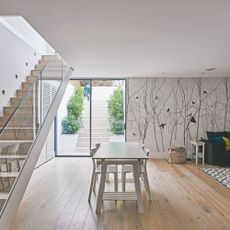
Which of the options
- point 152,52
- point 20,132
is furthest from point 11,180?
point 152,52

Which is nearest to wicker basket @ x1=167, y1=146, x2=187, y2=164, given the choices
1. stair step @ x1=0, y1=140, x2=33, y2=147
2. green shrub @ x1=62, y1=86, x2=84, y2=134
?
green shrub @ x1=62, y1=86, x2=84, y2=134

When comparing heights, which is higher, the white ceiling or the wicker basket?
the white ceiling

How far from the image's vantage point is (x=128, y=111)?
330 inches

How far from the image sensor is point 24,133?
Result: 12.8ft

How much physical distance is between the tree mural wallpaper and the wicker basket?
715 millimetres

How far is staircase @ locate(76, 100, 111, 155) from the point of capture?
343 inches

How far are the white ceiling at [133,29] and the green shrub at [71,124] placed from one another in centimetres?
309

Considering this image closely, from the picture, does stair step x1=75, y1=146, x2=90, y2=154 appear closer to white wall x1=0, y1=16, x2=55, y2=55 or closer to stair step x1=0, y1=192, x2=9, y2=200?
white wall x1=0, y1=16, x2=55, y2=55

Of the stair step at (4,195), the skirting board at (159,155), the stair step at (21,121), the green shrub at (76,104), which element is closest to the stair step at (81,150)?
the green shrub at (76,104)

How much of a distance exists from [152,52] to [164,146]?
4033 millimetres

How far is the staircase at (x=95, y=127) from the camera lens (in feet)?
28.6

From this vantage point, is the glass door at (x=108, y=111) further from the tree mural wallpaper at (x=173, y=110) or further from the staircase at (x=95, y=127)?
the tree mural wallpaper at (x=173, y=110)

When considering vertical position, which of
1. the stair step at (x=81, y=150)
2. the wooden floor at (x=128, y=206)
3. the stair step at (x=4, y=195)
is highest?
the stair step at (x=4, y=195)

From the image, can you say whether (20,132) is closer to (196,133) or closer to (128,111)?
(128,111)
